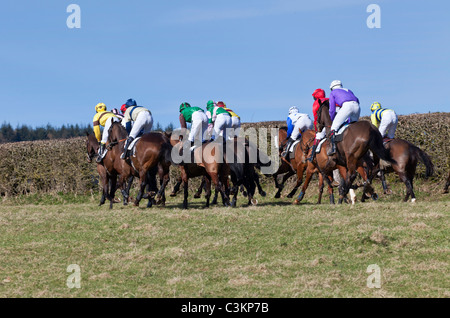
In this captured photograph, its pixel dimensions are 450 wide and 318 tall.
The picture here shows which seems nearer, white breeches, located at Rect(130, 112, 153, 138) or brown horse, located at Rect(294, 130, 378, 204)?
brown horse, located at Rect(294, 130, 378, 204)

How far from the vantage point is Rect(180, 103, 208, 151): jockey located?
14.8 metres

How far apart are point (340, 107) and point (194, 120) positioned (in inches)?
141

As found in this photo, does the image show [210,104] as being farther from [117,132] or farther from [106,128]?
[106,128]

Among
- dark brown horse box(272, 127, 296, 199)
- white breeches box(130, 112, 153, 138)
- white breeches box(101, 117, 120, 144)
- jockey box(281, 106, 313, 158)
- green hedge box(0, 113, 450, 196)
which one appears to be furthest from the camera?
green hedge box(0, 113, 450, 196)

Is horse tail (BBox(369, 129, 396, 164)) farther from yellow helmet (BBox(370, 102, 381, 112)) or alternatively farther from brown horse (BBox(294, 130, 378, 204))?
yellow helmet (BBox(370, 102, 381, 112))

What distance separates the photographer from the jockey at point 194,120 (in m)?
14.8

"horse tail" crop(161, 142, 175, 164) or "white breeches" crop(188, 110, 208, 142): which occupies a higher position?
"white breeches" crop(188, 110, 208, 142)

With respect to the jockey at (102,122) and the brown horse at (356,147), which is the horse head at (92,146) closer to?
the jockey at (102,122)

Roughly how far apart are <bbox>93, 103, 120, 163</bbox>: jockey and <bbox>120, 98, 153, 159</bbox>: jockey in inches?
19.8

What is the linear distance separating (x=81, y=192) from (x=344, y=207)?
11.6 metres

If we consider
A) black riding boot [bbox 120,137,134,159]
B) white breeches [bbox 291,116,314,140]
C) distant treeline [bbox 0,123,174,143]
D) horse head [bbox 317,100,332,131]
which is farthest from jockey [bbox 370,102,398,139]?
distant treeline [bbox 0,123,174,143]

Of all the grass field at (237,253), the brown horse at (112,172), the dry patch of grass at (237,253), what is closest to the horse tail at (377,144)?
the dry patch of grass at (237,253)

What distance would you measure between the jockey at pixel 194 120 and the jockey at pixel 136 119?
985 mm

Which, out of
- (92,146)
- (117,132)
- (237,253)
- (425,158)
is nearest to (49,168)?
(92,146)
